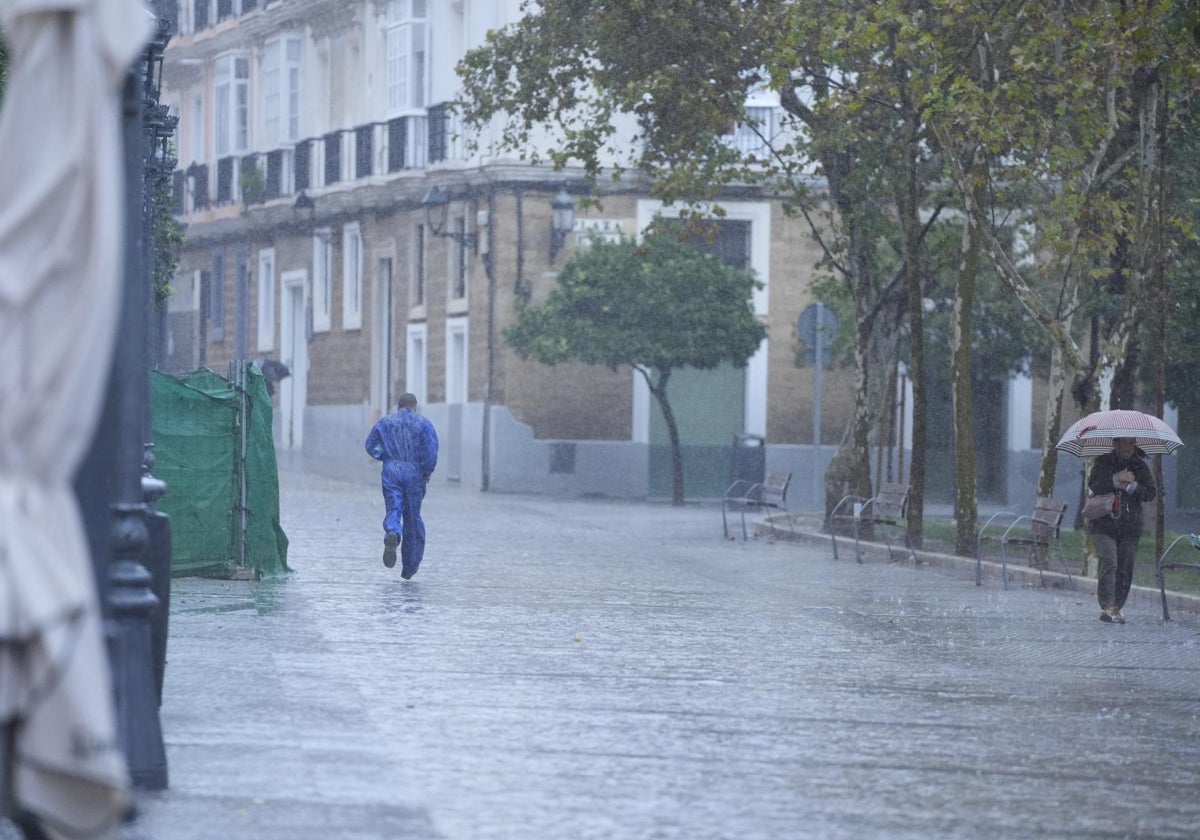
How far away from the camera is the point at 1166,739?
34.6ft

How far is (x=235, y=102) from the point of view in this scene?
53062 millimetres

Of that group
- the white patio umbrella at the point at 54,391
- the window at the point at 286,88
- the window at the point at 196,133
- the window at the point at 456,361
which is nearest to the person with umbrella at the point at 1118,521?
the white patio umbrella at the point at 54,391

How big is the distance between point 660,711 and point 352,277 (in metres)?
39.1

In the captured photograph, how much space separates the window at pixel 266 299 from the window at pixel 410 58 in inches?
325

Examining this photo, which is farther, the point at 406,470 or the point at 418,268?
the point at 418,268

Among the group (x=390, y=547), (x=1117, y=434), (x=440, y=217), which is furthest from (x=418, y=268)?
(x=1117, y=434)

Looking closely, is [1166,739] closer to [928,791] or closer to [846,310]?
[928,791]

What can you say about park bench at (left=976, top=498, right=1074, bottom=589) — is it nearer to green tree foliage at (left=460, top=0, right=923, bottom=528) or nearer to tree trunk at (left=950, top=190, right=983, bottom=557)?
tree trunk at (left=950, top=190, right=983, bottom=557)

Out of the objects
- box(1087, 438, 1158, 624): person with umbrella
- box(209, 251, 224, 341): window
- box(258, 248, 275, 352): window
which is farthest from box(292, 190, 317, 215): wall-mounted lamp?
box(1087, 438, 1158, 624): person with umbrella

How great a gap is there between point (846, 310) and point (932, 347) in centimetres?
185

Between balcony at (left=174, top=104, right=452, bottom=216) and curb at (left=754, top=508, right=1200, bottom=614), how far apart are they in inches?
667

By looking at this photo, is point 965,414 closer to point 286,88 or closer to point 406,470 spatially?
point 406,470

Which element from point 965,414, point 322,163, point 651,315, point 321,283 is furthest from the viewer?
point 321,283

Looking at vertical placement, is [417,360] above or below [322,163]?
below
